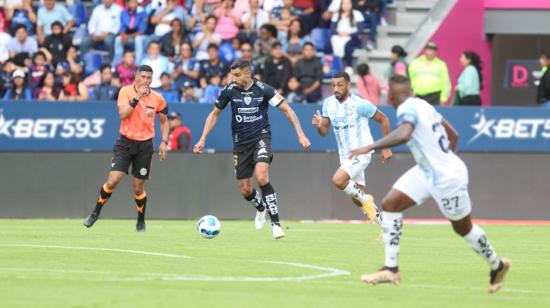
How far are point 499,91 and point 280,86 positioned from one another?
23.6 ft

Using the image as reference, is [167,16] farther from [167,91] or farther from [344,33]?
[344,33]

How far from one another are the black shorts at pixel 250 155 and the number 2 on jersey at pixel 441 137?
6.52m

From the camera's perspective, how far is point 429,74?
82.8ft

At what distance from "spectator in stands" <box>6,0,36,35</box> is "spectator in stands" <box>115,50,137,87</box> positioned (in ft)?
10.6

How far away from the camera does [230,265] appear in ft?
44.4

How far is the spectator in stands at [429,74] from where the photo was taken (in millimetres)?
25188

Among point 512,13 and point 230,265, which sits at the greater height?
point 230,265

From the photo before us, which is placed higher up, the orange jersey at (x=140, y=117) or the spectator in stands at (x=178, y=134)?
the orange jersey at (x=140, y=117)

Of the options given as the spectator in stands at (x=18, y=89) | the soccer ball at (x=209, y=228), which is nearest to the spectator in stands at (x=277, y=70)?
the spectator in stands at (x=18, y=89)

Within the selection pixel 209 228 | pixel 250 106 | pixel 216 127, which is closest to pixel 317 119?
pixel 250 106

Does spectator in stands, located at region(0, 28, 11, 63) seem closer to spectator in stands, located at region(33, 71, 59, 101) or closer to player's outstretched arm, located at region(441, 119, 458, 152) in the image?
spectator in stands, located at region(33, 71, 59, 101)

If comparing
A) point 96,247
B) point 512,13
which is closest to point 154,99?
point 96,247

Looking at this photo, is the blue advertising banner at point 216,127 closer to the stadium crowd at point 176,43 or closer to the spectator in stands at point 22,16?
the stadium crowd at point 176,43

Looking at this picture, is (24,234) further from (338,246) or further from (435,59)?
(435,59)
